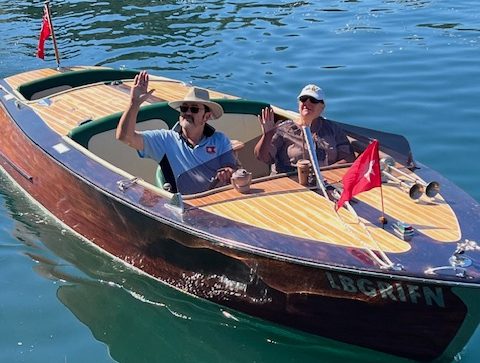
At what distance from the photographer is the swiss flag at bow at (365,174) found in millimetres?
4430

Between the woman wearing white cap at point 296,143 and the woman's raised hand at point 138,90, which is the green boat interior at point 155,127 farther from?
the woman's raised hand at point 138,90

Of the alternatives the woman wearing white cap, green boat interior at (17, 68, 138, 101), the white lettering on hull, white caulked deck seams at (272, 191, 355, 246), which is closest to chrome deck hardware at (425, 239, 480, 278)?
the white lettering on hull

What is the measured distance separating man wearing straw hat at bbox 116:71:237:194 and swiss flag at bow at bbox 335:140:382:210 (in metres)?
1.27

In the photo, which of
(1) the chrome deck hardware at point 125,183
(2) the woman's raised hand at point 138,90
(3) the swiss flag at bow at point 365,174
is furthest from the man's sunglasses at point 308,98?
(1) the chrome deck hardware at point 125,183

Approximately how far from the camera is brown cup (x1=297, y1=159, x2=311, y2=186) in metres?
5.44

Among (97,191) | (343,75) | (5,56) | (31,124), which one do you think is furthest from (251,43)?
(97,191)

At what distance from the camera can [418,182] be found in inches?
213

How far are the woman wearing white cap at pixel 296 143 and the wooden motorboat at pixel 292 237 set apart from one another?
0.53 feet

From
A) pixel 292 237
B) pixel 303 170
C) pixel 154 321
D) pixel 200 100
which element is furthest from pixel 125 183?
pixel 292 237

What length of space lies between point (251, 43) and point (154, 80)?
4.75 meters

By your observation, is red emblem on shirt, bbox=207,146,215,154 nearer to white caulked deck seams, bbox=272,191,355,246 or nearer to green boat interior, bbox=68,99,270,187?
green boat interior, bbox=68,99,270,187

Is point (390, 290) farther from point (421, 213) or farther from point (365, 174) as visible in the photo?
point (421, 213)

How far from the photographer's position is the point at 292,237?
4.82m

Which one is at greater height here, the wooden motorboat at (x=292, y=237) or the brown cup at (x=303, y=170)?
the brown cup at (x=303, y=170)
